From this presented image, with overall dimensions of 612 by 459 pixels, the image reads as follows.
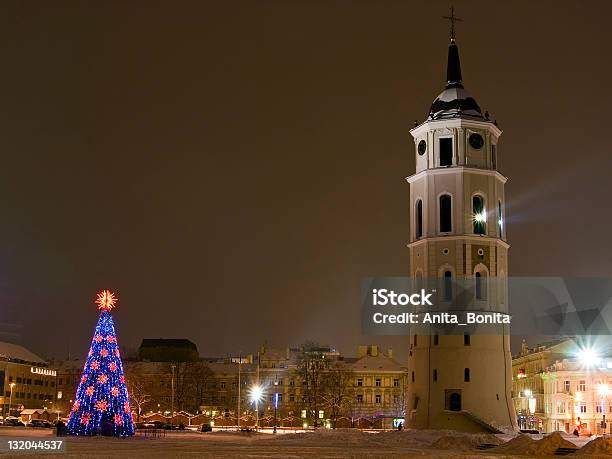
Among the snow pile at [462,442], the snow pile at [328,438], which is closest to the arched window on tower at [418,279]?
the snow pile at [328,438]

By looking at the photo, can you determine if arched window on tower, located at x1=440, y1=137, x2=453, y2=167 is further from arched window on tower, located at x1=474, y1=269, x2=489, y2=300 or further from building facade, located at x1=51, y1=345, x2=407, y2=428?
building facade, located at x1=51, y1=345, x2=407, y2=428

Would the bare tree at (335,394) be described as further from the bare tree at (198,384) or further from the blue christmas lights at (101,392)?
the blue christmas lights at (101,392)

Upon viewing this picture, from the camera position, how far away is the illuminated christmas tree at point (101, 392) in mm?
46438

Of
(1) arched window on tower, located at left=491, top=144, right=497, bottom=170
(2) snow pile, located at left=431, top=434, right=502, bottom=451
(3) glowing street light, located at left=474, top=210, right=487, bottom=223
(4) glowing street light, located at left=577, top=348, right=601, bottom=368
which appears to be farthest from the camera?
(4) glowing street light, located at left=577, top=348, right=601, bottom=368

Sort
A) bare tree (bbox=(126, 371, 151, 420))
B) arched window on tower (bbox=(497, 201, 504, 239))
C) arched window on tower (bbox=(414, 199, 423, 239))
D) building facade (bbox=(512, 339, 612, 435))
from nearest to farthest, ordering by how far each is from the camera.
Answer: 1. arched window on tower (bbox=(497, 201, 504, 239))
2. arched window on tower (bbox=(414, 199, 423, 239))
3. building facade (bbox=(512, 339, 612, 435))
4. bare tree (bbox=(126, 371, 151, 420))

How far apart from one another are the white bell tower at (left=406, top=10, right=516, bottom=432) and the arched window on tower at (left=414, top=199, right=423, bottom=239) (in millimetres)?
70

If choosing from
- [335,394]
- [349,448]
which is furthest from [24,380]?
[349,448]

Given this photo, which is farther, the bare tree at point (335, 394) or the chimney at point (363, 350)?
the chimney at point (363, 350)

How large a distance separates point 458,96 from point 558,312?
48137 mm

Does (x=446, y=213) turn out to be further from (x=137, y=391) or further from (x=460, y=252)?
(x=137, y=391)

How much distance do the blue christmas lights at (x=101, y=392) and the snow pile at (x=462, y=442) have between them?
15.8m

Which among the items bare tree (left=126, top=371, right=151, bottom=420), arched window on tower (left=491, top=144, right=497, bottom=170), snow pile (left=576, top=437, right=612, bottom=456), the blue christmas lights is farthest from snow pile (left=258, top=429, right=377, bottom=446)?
bare tree (left=126, top=371, right=151, bottom=420)

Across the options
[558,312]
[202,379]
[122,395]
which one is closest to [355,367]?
[202,379]

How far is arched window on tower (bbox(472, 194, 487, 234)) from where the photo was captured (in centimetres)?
6419
